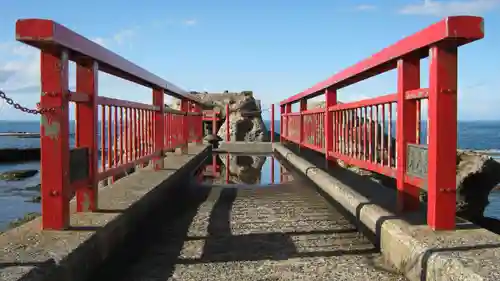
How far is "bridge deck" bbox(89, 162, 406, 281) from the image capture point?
11.0ft

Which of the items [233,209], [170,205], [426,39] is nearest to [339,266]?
[426,39]

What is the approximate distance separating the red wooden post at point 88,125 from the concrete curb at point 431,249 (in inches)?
84.7

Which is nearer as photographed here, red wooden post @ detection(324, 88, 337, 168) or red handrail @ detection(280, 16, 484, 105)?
red handrail @ detection(280, 16, 484, 105)

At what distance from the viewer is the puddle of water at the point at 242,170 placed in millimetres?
9047

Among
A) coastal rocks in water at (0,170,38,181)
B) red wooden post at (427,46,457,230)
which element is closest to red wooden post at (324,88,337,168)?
red wooden post at (427,46,457,230)

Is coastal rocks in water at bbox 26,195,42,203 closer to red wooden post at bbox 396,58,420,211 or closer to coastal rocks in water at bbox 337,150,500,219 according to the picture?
coastal rocks in water at bbox 337,150,500,219

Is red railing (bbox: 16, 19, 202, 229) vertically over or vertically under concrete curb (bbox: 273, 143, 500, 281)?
over

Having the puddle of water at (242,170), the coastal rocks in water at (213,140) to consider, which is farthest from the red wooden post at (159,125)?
the coastal rocks in water at (213,140)

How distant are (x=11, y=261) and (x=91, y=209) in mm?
1369

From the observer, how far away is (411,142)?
12.7 ft

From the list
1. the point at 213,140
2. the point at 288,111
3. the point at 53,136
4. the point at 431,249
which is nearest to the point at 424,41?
the point at 431,249

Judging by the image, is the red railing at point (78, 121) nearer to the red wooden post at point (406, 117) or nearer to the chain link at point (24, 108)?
the chain link at point (24, 108)

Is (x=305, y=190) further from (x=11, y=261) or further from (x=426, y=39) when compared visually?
(x=11, y=261)

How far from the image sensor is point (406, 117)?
3861mm
